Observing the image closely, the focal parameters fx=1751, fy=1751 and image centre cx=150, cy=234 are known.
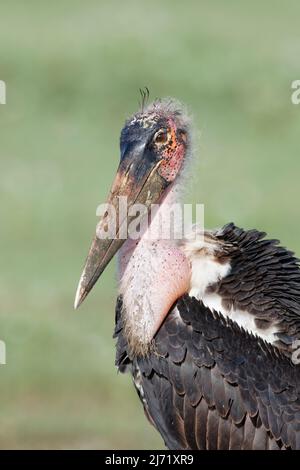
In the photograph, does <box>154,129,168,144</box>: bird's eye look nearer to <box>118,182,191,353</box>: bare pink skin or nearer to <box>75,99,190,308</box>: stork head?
<box>75,99,190,308</box>: stork head

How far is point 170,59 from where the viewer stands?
2078 cm

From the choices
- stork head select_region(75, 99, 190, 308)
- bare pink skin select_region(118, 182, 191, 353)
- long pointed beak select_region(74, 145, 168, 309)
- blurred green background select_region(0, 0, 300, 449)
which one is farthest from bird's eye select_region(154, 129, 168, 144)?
blurred green background select_region(0, 0, 300, 449)

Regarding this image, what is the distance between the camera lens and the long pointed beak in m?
10.3

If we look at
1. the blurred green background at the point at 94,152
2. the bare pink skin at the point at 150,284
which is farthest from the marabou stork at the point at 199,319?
the blurred green background at the point at 94,152

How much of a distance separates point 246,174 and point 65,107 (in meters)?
2.48

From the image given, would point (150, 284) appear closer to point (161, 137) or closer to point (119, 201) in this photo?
point (119, 201)

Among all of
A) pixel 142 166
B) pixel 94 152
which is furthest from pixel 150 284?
pixel 94 152

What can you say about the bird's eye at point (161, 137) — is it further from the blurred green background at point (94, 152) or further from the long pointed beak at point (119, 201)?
the blurred green background at point (94, 152)

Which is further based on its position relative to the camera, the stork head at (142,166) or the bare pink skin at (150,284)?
the stork head at (142,166)

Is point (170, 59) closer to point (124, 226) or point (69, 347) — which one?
point (69, 347)

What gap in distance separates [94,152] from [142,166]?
28.7ft

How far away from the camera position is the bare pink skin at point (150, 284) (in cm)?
1016
